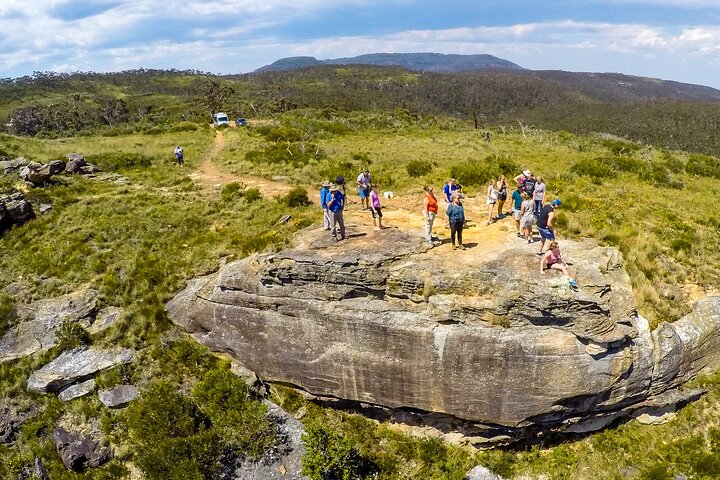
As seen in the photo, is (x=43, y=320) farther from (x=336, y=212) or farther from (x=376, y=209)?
(x=376, y=209)

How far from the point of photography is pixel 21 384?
15625 millimetres

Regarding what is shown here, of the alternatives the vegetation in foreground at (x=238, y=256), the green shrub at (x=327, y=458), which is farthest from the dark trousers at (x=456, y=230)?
the green shrub at (x=327, y=458)

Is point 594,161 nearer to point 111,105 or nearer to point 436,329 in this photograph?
point 436,329

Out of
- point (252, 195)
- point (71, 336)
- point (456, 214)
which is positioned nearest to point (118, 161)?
point (252, 195)

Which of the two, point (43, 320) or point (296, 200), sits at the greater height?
point (296, 200)

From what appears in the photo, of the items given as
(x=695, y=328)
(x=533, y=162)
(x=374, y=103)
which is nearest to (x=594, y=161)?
(x=533, y=162)

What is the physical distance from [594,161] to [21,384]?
31153 mm

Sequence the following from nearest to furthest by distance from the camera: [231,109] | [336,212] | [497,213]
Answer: [336,212]
[497,213]
[231,109]

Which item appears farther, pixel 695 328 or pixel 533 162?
pixel 533 162

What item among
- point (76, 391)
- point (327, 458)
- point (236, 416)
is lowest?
point (327, 458)

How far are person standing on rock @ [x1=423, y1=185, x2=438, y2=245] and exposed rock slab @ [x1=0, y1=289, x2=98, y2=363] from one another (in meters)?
13.6

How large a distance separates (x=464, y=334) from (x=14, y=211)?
2498 cm

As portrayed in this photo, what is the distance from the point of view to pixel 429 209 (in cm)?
1433

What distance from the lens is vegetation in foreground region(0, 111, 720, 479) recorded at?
43.1 feet
